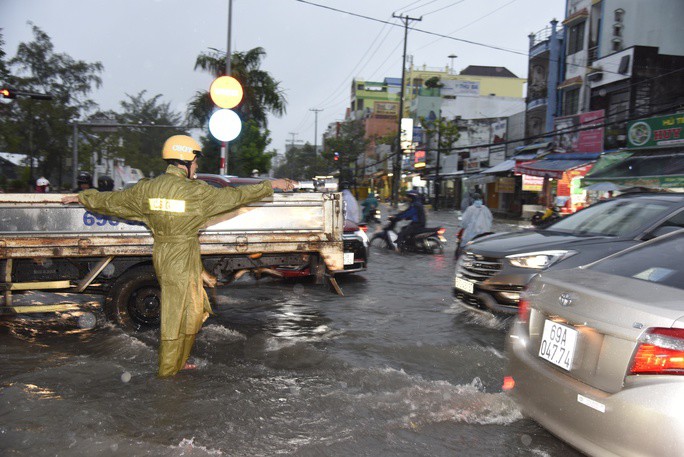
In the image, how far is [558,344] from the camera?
10.4ft

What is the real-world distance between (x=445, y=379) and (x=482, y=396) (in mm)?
586

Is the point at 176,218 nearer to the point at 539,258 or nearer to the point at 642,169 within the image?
the point at 539,258

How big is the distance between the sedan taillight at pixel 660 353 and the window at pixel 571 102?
2947cm

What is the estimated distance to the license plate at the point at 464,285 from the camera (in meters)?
6.66

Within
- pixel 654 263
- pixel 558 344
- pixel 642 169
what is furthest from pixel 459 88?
pixel 558 344

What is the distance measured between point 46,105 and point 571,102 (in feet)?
95.7

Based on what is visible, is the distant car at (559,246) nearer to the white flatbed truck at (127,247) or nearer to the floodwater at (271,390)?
the floodwater at (271,390)

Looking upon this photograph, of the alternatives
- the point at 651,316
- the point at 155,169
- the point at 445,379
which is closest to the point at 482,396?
the point at 445,379

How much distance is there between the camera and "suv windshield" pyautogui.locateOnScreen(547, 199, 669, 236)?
6195mm

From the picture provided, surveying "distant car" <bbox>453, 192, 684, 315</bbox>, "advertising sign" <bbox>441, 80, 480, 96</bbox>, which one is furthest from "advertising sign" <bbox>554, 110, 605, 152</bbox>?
"advertising sign" <bbox>441, 80, 480, 96</bbox>

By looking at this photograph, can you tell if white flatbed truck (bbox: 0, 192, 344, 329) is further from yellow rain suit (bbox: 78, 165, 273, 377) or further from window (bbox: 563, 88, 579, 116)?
window (bbox: 563, 88, 579, 116)

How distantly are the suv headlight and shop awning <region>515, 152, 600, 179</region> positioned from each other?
2118cm

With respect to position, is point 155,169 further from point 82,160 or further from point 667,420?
point 667,420

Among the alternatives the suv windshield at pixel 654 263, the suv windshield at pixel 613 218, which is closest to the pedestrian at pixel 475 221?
the suv windshield at pixel 613 218
